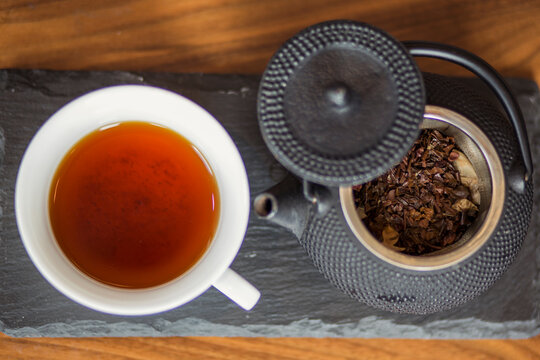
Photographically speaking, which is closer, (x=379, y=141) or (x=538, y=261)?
(x=379, y=141)

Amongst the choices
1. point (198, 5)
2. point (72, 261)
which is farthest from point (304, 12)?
point (72, 261)

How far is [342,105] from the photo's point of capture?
534 millimetres

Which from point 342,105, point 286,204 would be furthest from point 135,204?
point 342,105

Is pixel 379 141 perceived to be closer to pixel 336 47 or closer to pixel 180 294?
pixel 336 47

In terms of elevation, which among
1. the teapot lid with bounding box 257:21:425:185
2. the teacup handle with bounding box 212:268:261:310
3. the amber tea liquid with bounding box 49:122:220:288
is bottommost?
the teacup handle with bounding box 212:268:261:310

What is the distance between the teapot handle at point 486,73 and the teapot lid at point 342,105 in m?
0.11

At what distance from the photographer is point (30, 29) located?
85 cm

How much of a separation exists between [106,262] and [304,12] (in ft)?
1.75

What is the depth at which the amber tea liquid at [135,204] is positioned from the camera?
73 cm

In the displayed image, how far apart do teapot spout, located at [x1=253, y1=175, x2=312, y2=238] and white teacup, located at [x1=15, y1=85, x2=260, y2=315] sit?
5 centimetres

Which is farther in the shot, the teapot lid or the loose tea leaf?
the loose tea leaf

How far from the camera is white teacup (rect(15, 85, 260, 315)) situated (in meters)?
0.63

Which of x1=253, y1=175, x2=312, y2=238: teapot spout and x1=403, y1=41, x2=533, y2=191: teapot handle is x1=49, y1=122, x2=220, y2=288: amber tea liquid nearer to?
x1=253, y1=175, x2=312, y2=238: teapot spout

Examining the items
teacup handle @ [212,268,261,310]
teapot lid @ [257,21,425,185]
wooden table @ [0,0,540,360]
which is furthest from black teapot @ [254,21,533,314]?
wooden table @ [0,0,540,360]
